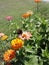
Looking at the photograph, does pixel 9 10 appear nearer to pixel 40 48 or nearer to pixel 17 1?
pixel 17 1

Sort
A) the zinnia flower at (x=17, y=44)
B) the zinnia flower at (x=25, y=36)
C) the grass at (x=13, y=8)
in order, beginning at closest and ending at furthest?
the zinnia flower at (x=17, y=44) → the zinnia flower at (x=25, y=36) → the grass at (x=13, y=8)

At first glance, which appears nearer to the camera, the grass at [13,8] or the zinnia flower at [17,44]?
the zinnia flower at [17,44]

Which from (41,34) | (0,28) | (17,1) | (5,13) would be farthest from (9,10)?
(41,34)

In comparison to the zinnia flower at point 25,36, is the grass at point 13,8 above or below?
below

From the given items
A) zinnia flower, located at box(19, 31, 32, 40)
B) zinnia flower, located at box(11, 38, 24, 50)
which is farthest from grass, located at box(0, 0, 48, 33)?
zinnia flower, located at box(11, 38, 24, 50)

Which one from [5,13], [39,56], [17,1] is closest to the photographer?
[39,56]

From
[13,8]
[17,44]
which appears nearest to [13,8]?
[13,8]

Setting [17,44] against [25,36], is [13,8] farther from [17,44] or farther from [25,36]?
[17,44]

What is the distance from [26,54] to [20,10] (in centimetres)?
653

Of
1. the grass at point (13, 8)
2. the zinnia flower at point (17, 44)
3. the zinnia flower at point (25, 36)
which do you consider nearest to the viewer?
the zinnia flower at point (17, 44)

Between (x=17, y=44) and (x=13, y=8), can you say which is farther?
(x=13, y=8)

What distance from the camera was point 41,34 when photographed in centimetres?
369

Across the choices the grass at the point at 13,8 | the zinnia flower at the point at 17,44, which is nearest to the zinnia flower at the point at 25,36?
the zinnia flower at the point at 17,44

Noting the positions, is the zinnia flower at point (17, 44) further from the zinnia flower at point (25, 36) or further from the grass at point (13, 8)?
the grass at point (13, 8)
